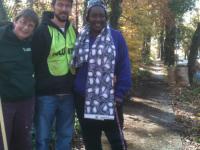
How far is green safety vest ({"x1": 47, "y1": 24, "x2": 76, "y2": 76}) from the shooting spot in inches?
210

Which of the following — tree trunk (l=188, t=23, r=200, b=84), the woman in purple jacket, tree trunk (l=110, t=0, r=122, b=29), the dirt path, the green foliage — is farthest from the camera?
the green foliage

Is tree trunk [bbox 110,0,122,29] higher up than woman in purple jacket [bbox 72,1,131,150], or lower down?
higher up

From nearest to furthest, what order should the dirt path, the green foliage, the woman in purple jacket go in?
the woman in purple jacket < the dirt path < the green foliage

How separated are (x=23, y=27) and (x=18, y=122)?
3.69 feet

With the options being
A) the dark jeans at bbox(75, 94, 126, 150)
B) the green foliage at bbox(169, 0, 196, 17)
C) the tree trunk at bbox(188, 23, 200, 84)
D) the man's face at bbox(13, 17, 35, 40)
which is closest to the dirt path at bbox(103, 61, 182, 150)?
the dark jeans at bbox(75, 94, 126, 150)

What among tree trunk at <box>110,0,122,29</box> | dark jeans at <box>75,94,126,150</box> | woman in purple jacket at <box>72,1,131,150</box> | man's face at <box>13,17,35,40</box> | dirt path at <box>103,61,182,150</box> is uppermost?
tree trunk at <box>110,0,122,29</box>

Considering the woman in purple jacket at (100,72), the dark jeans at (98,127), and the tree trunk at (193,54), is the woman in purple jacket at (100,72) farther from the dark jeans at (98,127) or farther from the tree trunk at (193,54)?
the tree trunk at (193,54)

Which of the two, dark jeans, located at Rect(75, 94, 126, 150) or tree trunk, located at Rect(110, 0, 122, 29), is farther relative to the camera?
tree trunk, located at Rect(110, 0, 122, 29)

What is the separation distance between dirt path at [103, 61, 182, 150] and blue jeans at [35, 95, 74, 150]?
233cm

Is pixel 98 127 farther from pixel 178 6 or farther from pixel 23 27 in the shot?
pixel 178 6

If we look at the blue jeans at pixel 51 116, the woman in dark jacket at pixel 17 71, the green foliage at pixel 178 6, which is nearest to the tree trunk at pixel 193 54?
the green foliage at pixel 178 6

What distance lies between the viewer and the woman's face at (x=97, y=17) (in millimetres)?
5164

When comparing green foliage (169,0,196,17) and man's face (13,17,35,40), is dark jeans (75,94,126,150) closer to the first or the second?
man's face (13,17,35,40)

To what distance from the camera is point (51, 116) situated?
552cm
